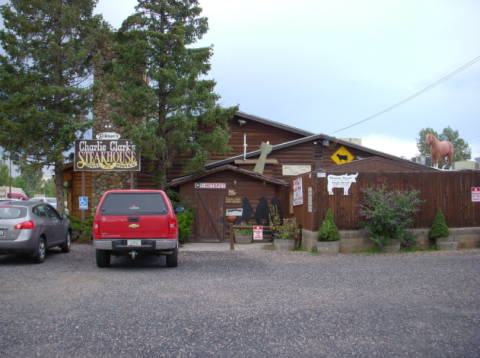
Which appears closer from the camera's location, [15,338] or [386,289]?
[15,338]

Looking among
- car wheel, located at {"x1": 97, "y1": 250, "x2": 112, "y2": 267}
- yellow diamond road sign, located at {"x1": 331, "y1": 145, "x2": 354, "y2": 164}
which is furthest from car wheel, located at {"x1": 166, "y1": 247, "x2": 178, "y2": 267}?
yellow diamond road sign, located at {"x1": 331, "y1": 145, "x2": 354, "y2": 164}

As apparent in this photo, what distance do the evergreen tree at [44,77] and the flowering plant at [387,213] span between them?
11067 millimetres

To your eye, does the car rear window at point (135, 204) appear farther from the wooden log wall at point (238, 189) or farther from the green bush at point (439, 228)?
the green bush at point (439, 228)

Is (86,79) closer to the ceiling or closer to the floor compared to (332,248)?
closer to the ceiling

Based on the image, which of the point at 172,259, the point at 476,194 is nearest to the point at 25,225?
the point at 172,259

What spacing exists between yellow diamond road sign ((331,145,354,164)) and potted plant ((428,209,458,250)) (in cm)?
705

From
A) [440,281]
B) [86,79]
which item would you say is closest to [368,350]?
[440,281]

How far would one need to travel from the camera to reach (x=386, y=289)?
8.17m

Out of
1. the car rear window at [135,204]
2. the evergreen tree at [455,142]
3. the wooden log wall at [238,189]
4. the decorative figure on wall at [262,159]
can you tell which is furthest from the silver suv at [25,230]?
the evergreen tree at [455,142]

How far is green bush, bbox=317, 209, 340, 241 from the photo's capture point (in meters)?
13.6

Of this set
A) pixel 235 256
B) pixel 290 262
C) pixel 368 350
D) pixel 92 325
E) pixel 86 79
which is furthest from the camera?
pixel 86 79

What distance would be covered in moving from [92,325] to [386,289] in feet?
16.3

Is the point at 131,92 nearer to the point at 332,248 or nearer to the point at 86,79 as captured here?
the point at 86,79

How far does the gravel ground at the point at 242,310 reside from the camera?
502 cm
